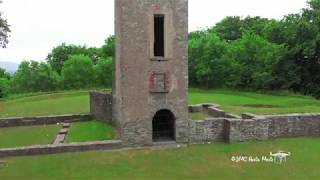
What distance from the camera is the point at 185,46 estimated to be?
79.6 feet

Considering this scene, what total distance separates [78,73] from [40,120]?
153ft

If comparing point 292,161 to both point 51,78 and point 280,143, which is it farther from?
point 51,78

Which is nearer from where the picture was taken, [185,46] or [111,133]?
[185,46]

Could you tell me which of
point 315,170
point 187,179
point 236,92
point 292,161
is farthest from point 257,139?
point 236,92

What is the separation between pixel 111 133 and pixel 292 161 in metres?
9.96

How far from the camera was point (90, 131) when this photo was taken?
89.7ft

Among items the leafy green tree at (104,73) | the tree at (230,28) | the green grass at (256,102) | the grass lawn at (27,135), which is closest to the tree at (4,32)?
the grass lawn at (27,135)

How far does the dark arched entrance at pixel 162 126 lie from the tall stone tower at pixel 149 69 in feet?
1.48

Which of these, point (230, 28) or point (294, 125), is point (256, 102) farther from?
point (230, 28)

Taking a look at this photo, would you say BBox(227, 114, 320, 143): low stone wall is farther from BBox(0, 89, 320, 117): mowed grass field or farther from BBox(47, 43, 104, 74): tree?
BBox(47, 43, 104, 74): tree

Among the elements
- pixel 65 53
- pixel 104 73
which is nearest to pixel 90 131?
pixel 104 73

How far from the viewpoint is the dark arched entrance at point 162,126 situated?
82.1 feet

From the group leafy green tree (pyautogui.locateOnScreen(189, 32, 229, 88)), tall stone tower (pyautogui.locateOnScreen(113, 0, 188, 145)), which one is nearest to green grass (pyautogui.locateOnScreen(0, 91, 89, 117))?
tall stone tower (pyautogui.locateOnScreen(113, 0, 188, 145))

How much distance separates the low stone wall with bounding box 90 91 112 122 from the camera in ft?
98.1
